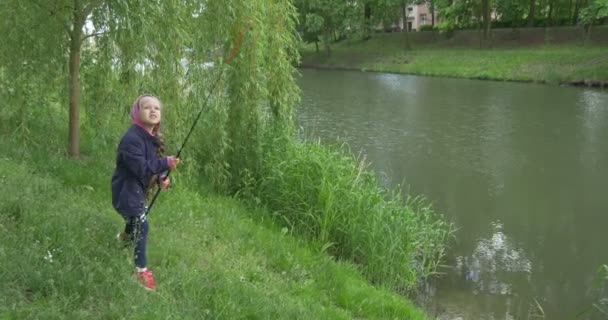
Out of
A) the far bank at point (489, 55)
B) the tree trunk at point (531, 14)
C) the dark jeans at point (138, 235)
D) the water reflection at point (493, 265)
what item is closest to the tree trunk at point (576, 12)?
the far bank at point (489, 55)

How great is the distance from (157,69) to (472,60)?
34051 millimetres

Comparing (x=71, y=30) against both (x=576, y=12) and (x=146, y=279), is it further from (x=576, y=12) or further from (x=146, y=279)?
(x=576, y=12)

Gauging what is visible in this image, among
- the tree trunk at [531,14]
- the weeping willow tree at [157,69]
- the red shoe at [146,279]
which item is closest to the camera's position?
the red shoe at [146,279]

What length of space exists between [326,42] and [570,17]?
17873mm

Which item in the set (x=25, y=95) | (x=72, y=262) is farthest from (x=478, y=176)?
(x=72, y=262)

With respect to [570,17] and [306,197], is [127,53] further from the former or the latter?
[570,17]

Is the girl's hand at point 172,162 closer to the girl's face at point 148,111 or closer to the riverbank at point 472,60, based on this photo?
the girl's face at point 148,111

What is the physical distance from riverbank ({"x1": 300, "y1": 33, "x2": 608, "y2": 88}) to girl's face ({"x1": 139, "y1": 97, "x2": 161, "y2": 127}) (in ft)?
94.4

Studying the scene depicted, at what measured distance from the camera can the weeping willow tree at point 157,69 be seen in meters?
6.32

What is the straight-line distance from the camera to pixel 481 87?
30.5 metres

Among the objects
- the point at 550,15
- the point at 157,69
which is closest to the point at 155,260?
the point at 157,69

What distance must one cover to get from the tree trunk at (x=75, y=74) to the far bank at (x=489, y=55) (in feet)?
90.1

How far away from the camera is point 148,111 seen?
4.20 meters

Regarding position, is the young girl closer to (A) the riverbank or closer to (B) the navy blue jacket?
(B) the navy blue jacket
